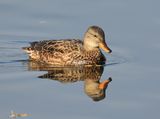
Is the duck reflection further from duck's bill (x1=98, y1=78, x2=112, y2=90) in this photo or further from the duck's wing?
the duck's wing

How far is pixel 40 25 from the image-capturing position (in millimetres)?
19734

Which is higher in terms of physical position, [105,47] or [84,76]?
[105,47]

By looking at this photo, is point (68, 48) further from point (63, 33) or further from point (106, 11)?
point (106, 11)

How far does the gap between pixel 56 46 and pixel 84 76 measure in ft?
5.37

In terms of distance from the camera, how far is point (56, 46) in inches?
727

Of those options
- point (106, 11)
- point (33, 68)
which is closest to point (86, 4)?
point (106, 11)

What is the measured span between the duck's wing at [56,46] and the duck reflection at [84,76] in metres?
0.39

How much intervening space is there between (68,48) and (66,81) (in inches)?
83.2

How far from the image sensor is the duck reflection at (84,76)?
1590 cm

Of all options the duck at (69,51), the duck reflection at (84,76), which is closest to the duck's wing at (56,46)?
the duck at (69,51)

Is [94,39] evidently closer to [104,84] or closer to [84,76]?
[84,76]

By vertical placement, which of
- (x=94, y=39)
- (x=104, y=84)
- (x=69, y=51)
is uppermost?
(x=94, y=39)

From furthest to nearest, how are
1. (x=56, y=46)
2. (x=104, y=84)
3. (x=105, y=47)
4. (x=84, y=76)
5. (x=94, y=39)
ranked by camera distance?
(x=94, y=39), (x=56, y=46), (x=105, y=47), (x=84, y=76), (x=104, y=84)

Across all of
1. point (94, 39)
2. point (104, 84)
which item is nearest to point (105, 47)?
point (94, 39)
